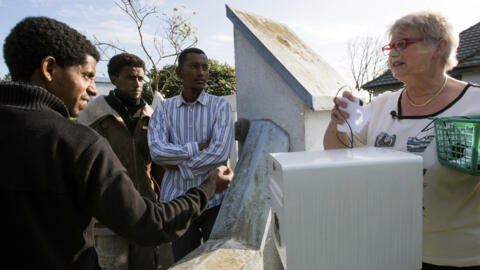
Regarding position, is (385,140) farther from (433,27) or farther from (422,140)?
(433,27)

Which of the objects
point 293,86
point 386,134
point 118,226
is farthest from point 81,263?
point 293,86

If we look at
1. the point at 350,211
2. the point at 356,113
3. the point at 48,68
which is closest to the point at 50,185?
the point at 48,68

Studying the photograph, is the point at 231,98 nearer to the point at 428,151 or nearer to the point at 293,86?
the point at 293,86

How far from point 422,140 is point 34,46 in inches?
65.7

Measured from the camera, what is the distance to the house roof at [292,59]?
204 centimetres

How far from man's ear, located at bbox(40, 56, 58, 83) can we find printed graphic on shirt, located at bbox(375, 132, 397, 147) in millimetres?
1506

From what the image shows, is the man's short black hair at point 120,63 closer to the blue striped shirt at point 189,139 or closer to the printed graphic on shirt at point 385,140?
the blue striped shirt at point 189,139

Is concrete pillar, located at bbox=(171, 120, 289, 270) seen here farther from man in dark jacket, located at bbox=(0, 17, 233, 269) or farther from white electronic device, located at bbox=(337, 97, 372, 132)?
white electronic device, located at bbox=(337, 97, 372, 132)

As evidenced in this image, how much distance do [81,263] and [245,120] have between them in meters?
1.86

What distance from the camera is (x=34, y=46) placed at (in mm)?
1105

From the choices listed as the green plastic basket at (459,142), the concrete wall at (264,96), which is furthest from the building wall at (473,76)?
the green plastic basket at (459,142)

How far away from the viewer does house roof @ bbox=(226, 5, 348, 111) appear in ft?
6.68

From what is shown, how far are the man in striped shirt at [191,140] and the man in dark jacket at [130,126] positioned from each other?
23 centimetres

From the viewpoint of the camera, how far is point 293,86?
2.08 metres
